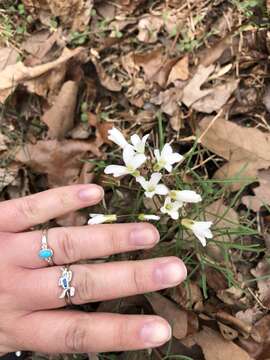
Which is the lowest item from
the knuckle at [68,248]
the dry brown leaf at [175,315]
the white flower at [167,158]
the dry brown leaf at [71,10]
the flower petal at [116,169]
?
the dry brown leaf at [175,315]

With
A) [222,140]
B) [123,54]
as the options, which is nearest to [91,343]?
[222,140]

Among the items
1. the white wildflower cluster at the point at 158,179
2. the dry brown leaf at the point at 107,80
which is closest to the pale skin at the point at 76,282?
the white wildflower cluster at the point at 158,179

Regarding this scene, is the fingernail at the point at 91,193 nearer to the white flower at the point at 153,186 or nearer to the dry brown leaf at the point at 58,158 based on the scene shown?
the white flower at the point at 153,186

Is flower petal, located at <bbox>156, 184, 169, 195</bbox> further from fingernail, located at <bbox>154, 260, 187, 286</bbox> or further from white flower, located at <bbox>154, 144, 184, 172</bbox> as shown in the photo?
fingernail, located at <bbox>154, 260, 187, 286</bbox>

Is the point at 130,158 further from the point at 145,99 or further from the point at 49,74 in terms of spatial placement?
the point at 49,74

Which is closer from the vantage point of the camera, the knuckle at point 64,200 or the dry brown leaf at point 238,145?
the knuckle at point 64,200

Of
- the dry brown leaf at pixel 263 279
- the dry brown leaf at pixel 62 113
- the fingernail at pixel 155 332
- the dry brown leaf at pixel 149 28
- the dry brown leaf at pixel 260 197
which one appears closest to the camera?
the fingernail at pixel 155 332

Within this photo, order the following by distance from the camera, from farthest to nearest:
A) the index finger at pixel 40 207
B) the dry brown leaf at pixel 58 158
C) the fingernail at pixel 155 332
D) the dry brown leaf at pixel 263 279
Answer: the dry brown leaf at pixel 58 158, the dry brown leaf at pixel 263 279, the index finger at pixel 40 207, the fingernail at pixel 155 332
